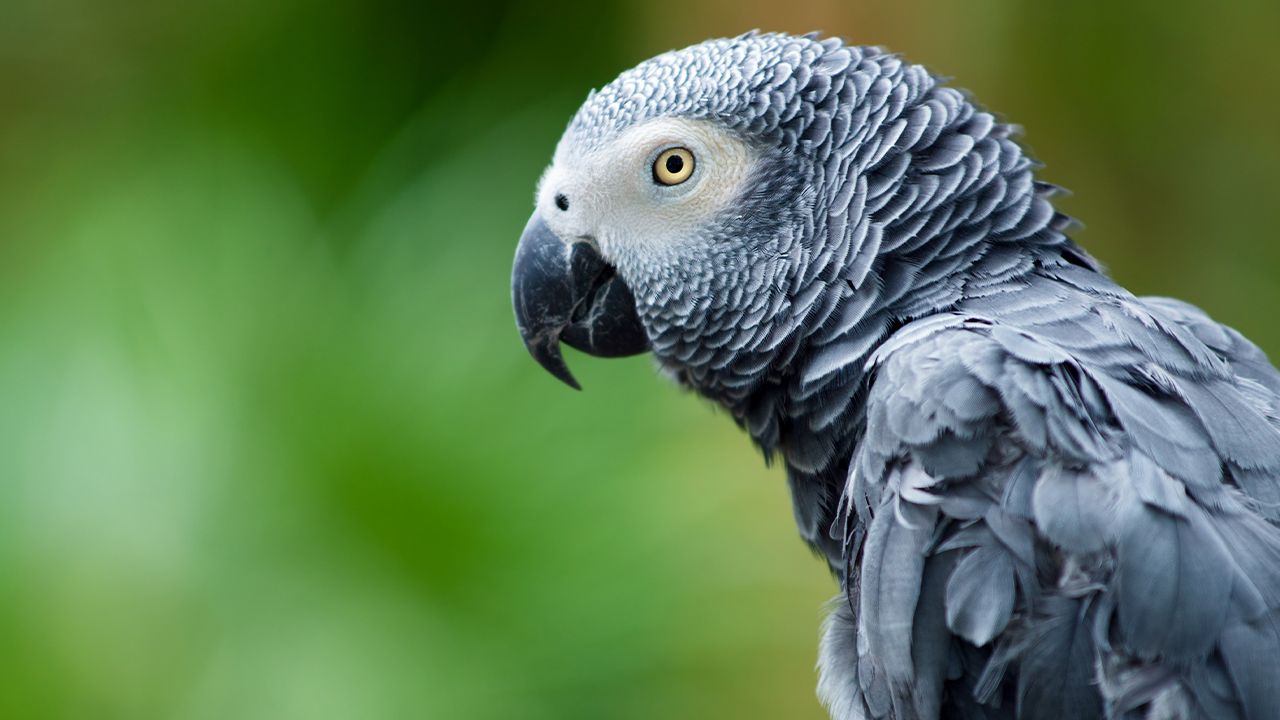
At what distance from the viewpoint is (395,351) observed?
1.76m

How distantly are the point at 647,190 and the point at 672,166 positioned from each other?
0.14 feet

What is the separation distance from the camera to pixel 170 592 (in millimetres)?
1682

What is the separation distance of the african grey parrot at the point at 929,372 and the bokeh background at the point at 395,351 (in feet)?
2.11

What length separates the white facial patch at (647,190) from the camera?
39.4 inches

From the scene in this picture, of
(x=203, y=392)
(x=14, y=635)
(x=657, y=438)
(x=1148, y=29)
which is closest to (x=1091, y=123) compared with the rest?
(x=1148, y=29)

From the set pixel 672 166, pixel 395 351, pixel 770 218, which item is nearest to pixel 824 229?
pixel 770 218

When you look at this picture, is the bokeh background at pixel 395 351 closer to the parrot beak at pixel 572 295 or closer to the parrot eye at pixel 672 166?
the parrot beak at pixel 572 295

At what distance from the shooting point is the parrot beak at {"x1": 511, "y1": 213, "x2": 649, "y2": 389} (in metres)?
1.08

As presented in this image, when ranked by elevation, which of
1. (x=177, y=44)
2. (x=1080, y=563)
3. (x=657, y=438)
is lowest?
(x=657, y=438)

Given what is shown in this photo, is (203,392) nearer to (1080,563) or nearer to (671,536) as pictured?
(671,536)

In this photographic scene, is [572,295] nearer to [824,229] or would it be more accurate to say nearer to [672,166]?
[672,166]

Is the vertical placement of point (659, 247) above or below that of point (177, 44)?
below

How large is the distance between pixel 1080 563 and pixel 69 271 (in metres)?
2.19

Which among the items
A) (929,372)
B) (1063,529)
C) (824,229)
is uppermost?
(824,229)
